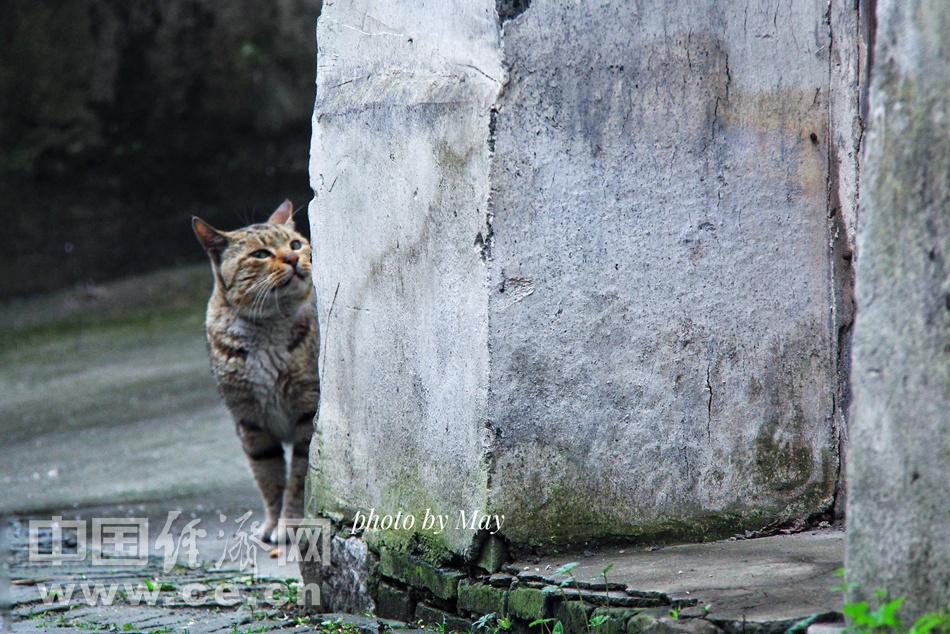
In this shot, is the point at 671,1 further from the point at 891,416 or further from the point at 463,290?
the point at 891,416

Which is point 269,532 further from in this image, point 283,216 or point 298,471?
point 283,216

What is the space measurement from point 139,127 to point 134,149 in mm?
229

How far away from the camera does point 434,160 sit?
3344mm

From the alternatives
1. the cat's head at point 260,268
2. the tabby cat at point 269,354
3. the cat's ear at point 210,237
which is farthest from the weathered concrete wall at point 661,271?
the cat's ear at point 210,237

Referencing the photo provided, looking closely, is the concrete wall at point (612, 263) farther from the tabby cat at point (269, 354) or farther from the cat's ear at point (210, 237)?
the cat's ear at point (210, 237)

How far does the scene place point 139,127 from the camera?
1109 centimetres

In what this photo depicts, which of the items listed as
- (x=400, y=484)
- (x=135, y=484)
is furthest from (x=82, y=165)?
(x=400, y=484)

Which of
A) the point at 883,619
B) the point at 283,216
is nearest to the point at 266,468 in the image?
the point at 283,216

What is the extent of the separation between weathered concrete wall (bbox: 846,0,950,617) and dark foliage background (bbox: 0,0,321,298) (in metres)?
9.05

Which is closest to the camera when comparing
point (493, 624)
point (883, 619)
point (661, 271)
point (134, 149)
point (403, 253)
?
point (883, 619)

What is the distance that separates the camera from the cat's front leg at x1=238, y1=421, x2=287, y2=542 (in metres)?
5.48

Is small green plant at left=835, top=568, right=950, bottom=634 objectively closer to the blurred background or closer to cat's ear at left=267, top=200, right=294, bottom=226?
cat's ear at left=267, top=200, right=294, bottom=226

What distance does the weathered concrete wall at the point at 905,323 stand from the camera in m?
2.13

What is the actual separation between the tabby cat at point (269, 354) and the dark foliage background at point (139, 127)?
5413 millimetres
